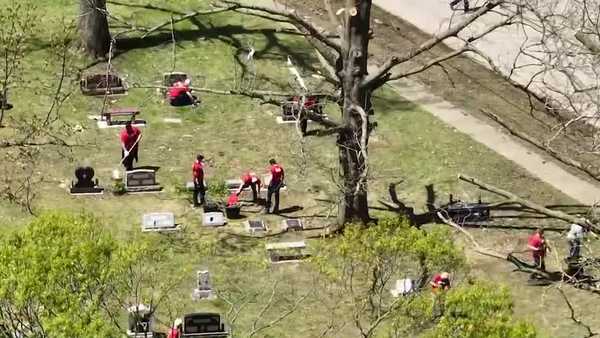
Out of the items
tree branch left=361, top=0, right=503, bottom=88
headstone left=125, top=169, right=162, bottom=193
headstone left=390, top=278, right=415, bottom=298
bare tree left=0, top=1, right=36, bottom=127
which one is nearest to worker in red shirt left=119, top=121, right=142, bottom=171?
headstone left=125, top=169, right=162, bottom=193

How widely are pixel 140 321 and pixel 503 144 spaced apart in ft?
50.3

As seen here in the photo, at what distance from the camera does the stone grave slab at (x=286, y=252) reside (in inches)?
1139

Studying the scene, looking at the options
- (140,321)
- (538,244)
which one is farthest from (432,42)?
(140,321)

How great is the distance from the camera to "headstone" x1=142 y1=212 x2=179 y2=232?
2991 centimetres

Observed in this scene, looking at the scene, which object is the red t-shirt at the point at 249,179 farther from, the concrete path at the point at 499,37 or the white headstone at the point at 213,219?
the concrete path at the point at 499,37

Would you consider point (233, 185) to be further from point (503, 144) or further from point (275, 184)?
point (503, 144)

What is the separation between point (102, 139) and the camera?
34312mm

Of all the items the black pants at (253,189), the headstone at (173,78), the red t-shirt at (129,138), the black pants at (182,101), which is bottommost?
the black pants at (253,189)

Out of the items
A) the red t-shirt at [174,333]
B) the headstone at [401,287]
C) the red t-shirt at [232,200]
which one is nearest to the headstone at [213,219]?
the red t-shirt at [232,200]

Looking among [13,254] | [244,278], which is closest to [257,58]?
[244,278]

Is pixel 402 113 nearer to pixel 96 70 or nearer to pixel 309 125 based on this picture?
pixel 309 125

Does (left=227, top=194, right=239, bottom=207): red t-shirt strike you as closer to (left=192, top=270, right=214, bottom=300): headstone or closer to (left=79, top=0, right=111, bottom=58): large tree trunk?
(left=192, top=270, right=214, bottom=300): headstone

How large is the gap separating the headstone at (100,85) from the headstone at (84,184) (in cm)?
567

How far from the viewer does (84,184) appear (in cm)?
3145
